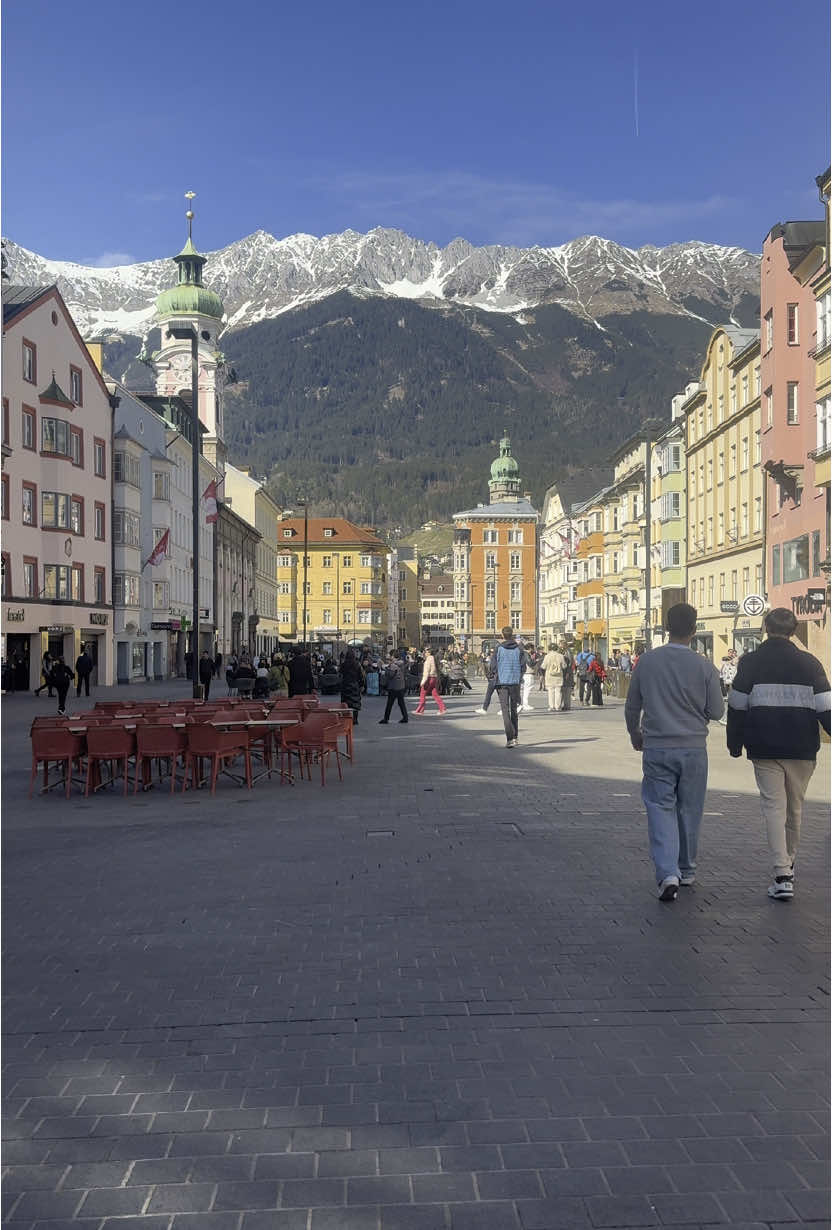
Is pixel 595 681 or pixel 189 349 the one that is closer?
pixel 595 681

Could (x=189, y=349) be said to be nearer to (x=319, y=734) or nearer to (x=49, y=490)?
(x=49, y=490)

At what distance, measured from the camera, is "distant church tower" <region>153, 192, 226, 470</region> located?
90750 millimetres

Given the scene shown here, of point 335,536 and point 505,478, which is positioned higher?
point 505,478

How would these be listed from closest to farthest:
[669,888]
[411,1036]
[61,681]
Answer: [411,1036], [669,888], [61,681]

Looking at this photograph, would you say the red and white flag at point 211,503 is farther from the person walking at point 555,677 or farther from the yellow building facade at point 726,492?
the yellow building facade at point 726,492

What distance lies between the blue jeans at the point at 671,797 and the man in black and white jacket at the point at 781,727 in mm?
349

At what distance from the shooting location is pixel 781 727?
809 cm

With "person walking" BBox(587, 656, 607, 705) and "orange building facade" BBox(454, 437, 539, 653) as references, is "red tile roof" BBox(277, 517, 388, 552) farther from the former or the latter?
"person walking" BBox(587, 656, 607, 705)

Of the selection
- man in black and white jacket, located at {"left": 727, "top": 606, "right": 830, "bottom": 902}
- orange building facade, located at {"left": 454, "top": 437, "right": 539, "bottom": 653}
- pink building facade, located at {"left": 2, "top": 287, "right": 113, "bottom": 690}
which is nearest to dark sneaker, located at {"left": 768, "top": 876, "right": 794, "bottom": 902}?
man in black and white jacket, located at {"left": 727, "top": 606, "right": 830, "bottom": 902}

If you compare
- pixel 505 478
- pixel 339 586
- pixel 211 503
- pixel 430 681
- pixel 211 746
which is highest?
pixel 505 478

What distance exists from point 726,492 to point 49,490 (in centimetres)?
2873

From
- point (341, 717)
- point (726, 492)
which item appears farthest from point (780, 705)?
point (726, 492)

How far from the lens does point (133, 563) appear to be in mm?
58594

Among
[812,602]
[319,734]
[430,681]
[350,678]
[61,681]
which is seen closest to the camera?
[319,734]
